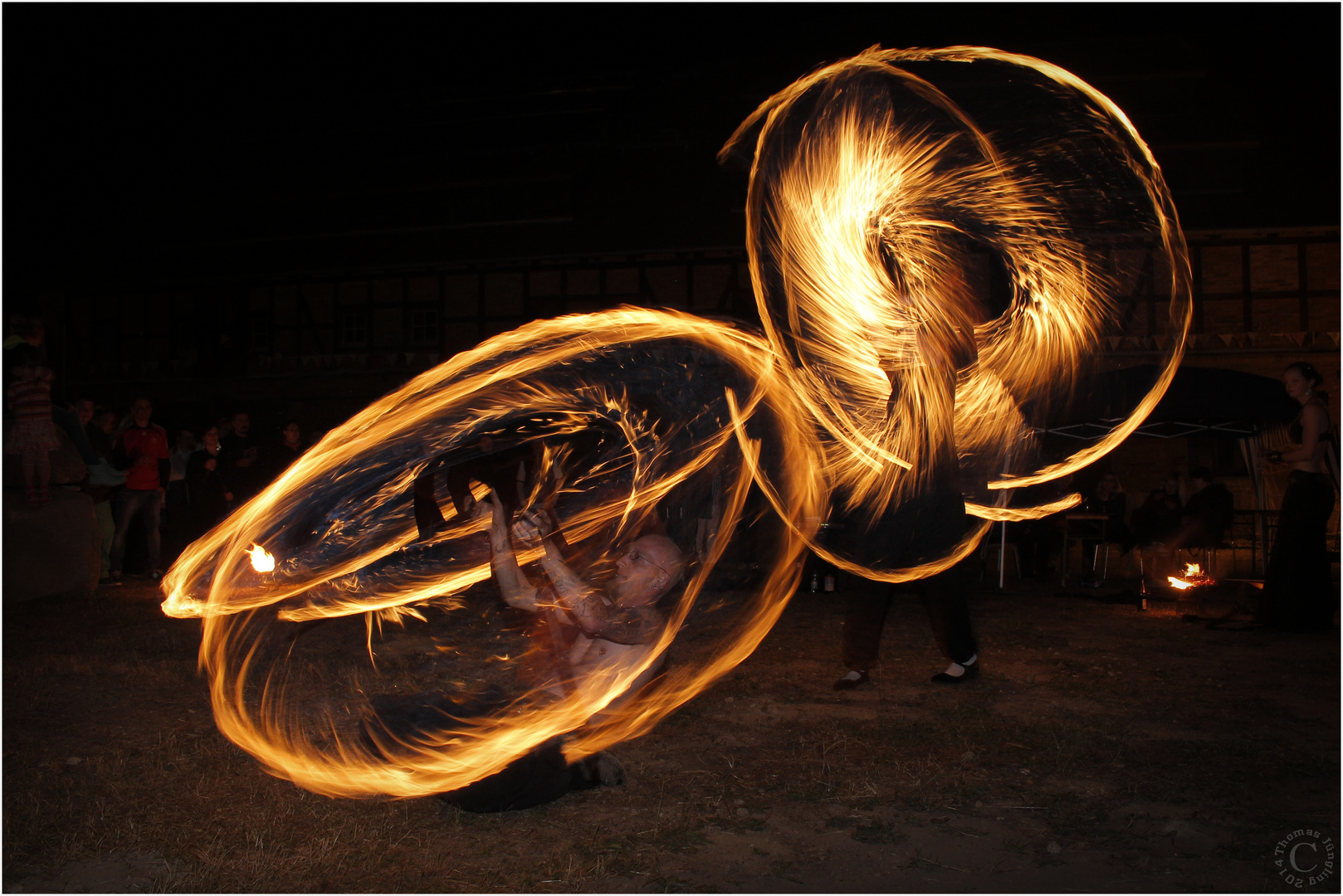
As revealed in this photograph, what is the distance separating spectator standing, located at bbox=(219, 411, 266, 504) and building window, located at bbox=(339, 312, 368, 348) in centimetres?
1342

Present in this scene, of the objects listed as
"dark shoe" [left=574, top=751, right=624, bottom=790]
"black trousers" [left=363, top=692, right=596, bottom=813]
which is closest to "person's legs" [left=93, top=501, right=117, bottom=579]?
"black trousers" [left=363, top=692, right=596, bottom=813]

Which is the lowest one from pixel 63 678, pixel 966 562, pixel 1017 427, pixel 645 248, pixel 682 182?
pixel 966 562

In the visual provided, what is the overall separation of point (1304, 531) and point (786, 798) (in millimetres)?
5195

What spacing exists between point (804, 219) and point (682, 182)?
15.5 meters

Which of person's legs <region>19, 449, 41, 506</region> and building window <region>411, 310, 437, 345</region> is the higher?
building window <region>411, 310, 437, 345</region>

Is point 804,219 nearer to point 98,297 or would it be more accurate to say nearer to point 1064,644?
point 1064,644

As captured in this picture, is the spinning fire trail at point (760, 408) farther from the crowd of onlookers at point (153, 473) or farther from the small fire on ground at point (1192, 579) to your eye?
the crowd of onlookers at point (153, 473)

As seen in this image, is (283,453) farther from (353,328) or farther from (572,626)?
(353,328)

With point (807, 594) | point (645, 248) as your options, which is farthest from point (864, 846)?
point (645, 248)

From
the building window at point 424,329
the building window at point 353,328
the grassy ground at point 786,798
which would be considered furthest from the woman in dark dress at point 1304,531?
the building window at point 353,328

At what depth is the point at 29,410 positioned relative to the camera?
5.72m

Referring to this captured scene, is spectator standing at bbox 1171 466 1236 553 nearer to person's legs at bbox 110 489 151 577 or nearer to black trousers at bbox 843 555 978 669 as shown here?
black trousers at bbox 843 555 978 669

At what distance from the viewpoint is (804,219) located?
5.96m

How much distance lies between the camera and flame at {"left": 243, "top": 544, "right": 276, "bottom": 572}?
15.8 ft
